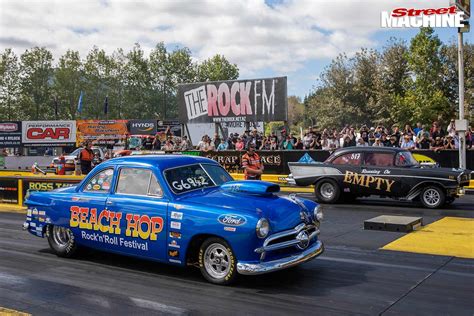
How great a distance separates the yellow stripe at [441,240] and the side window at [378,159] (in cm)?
300

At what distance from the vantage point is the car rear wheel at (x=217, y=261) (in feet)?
19.4

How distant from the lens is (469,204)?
43.9ft

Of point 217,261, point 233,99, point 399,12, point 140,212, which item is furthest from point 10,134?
point 217,261

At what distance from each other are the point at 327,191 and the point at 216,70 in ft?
275

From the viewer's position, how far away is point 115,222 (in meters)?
6.90

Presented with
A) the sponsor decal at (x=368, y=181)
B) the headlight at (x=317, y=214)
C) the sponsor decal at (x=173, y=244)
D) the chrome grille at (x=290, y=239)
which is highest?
the sponsor decal at (x=368, y=181)

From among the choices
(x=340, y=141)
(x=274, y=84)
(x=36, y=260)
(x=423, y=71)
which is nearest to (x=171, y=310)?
(x=36, y=260)

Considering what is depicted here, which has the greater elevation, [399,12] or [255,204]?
[399,12]

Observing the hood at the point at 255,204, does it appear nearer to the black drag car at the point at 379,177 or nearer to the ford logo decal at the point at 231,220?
the ford logo decal at the point at 231,220

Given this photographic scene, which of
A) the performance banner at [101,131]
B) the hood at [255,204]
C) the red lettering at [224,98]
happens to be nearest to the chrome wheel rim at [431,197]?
the hood at [255,204]

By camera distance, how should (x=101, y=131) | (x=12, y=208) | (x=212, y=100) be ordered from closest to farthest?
1. (x=12, y=208)
2. (x=212, y=100)
3. (x=101, y=131)

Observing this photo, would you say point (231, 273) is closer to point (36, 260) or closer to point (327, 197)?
point (36, 260)

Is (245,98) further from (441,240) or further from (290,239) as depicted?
(290,239)

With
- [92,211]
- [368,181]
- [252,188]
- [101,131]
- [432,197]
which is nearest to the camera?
[252,188]
